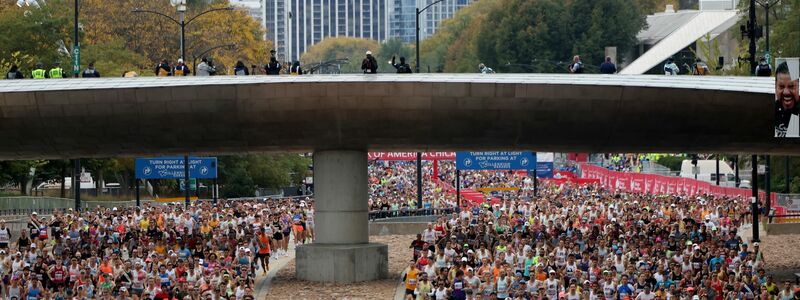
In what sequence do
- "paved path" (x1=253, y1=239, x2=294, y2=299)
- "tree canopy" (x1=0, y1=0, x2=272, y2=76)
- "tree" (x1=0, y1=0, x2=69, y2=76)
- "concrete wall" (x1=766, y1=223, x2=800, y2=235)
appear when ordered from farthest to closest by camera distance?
"tree canopy" (x1=0, y1=0, x2=272, y2=76), "tree" (x1=0, y1=0, x2=69, y2=76), "concrete wall" (x1=766, y1=223, x2=800, y2=235), "paved path" (x1=253, y1=239, x2=294, y2=299)

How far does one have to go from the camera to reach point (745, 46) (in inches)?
3632

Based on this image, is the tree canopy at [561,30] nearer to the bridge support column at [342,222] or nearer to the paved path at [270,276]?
the paved path at [270,276]

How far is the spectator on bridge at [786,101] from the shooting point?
111ft

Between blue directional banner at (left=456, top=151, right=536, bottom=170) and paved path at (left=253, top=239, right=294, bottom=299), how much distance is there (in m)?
16.1

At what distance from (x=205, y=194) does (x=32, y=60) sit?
17.5 metres

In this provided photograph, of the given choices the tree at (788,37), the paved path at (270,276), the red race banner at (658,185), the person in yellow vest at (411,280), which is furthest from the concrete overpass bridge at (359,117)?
the tree at (788,37)

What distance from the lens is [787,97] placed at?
111 feet

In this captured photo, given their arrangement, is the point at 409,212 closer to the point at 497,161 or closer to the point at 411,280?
the point at 497,161

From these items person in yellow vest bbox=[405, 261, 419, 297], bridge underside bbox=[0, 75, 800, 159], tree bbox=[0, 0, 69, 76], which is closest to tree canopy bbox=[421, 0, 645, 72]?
tree bbox=[0, 0, 69, 76]

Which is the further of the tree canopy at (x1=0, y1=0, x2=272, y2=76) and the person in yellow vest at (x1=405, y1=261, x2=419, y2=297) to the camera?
the tree canopy at (x1=0, y1=0, x2=272, y2=76)

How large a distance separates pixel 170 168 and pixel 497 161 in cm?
1321

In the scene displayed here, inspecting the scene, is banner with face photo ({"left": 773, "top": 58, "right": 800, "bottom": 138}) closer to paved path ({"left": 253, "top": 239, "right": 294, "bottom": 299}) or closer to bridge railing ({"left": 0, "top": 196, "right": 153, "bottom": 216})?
paved path ({"left": 253, "top": 239, "right": 294, "bottom": 299})

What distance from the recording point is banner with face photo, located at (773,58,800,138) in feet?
111

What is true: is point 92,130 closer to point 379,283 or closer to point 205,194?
point 379,283
